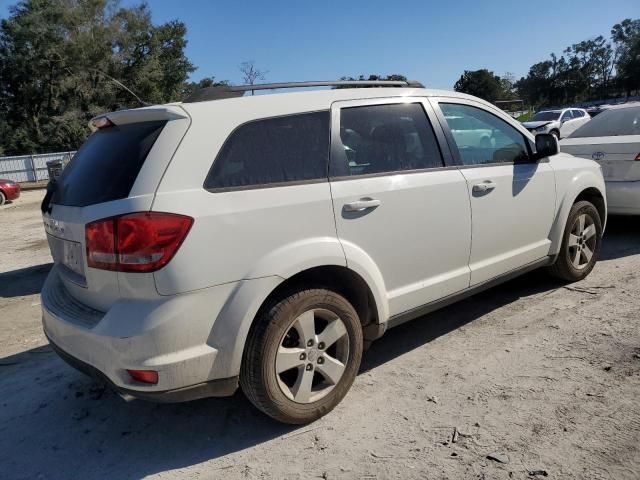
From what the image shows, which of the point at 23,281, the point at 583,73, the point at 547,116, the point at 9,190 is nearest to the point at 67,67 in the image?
the point at 9,190

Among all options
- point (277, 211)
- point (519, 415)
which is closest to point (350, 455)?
point (519, 415)

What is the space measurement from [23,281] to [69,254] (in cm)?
466

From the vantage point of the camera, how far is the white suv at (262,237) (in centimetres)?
252

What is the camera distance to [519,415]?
2982 mm

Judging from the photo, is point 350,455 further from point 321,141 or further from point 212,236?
point 321,141

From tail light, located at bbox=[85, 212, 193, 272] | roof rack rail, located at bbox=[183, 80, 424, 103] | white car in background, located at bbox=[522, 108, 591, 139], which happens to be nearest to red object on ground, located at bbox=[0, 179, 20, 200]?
roof rack rail, located at bbox=[183, 80, 424, 103]

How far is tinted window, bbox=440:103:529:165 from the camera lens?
3.90 metres

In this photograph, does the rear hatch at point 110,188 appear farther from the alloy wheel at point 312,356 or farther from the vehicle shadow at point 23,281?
the vehicle shadow at point 23,281

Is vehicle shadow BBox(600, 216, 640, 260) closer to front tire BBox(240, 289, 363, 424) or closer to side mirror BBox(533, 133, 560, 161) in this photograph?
side mirror BBox(533, 133, 560, 161)

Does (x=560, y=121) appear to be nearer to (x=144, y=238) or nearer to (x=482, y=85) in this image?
(x=144, y=238)

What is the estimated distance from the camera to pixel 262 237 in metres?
2.73

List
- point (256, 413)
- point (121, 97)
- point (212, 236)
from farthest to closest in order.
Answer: point (121, 97) → point (256, 413) → point (212, 236)

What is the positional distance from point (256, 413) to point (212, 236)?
1.28 m

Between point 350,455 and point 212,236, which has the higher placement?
point 212,236
